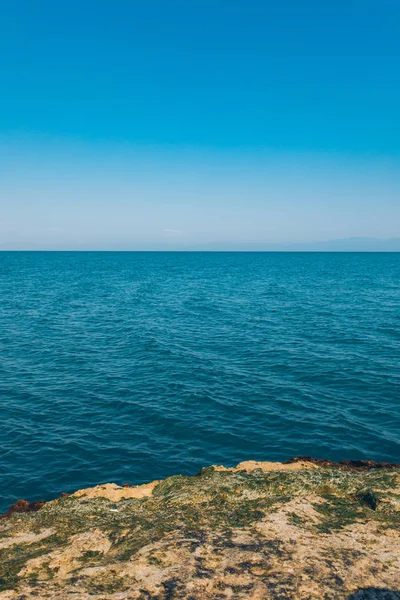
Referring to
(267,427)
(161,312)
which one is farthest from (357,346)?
(161,312)

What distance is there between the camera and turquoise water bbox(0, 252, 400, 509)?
21609mm

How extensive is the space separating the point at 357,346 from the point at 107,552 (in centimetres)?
3760

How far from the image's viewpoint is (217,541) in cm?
971

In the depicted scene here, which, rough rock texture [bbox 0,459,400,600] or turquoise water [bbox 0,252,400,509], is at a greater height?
rough rock texture [bbox 0,459,400,600]

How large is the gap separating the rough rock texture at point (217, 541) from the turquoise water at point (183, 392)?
25.7 feet

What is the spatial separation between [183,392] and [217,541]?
20.8 metres

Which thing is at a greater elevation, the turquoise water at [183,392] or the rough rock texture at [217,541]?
the rough rock texture at [217,541]

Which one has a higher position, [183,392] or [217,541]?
[217,541]

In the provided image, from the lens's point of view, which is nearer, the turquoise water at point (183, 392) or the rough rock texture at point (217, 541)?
the rough rock texture at point (217, 541)

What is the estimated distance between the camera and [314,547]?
9.39 metres

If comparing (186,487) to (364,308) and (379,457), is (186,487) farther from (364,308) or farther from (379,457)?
(364,308)

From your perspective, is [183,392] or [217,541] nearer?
[217,541]

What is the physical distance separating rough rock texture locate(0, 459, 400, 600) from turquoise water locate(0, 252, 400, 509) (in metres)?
7.84

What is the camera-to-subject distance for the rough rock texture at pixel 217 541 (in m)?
8.09
